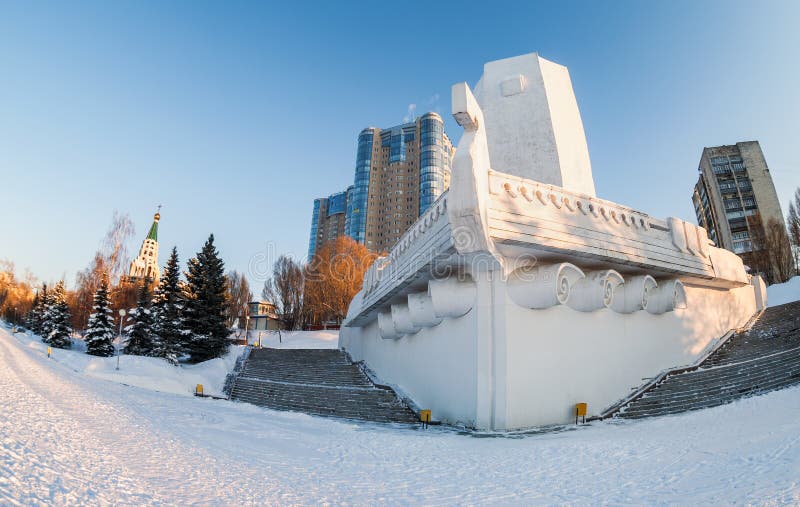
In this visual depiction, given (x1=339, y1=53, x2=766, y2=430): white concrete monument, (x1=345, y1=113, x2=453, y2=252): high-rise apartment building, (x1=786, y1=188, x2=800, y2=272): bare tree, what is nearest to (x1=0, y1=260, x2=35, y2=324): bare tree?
(x1=345, y1=113, x2=453, y2=252): high-rise apartment building

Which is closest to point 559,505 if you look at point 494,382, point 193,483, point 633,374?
point 193,483

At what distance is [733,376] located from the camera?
10586mm

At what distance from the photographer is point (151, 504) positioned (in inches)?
143

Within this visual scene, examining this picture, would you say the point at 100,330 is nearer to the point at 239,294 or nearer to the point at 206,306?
the point at 206,306

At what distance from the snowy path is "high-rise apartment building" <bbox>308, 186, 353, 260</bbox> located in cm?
7390

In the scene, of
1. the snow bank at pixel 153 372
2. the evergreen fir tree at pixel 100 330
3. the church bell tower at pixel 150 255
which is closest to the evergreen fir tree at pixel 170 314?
the snow bank at pixel 153 372

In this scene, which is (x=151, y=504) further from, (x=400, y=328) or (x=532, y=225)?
(x=400, y=328)

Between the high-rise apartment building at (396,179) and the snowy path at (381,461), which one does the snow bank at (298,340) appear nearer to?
the snowy path at (381,461)

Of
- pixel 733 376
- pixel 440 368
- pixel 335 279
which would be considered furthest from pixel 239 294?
pixel 733 376

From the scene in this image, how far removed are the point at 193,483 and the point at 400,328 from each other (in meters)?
9.70

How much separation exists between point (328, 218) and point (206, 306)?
213 feet

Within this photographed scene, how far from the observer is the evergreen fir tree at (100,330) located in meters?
24.0

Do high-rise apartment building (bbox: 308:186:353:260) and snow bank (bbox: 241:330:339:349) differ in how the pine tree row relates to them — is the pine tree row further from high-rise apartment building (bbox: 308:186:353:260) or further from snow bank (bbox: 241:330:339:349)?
high-rise apartment building (bbox: 308:186:353:260)

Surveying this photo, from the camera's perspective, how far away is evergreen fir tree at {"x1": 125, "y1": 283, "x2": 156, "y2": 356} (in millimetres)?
23969
